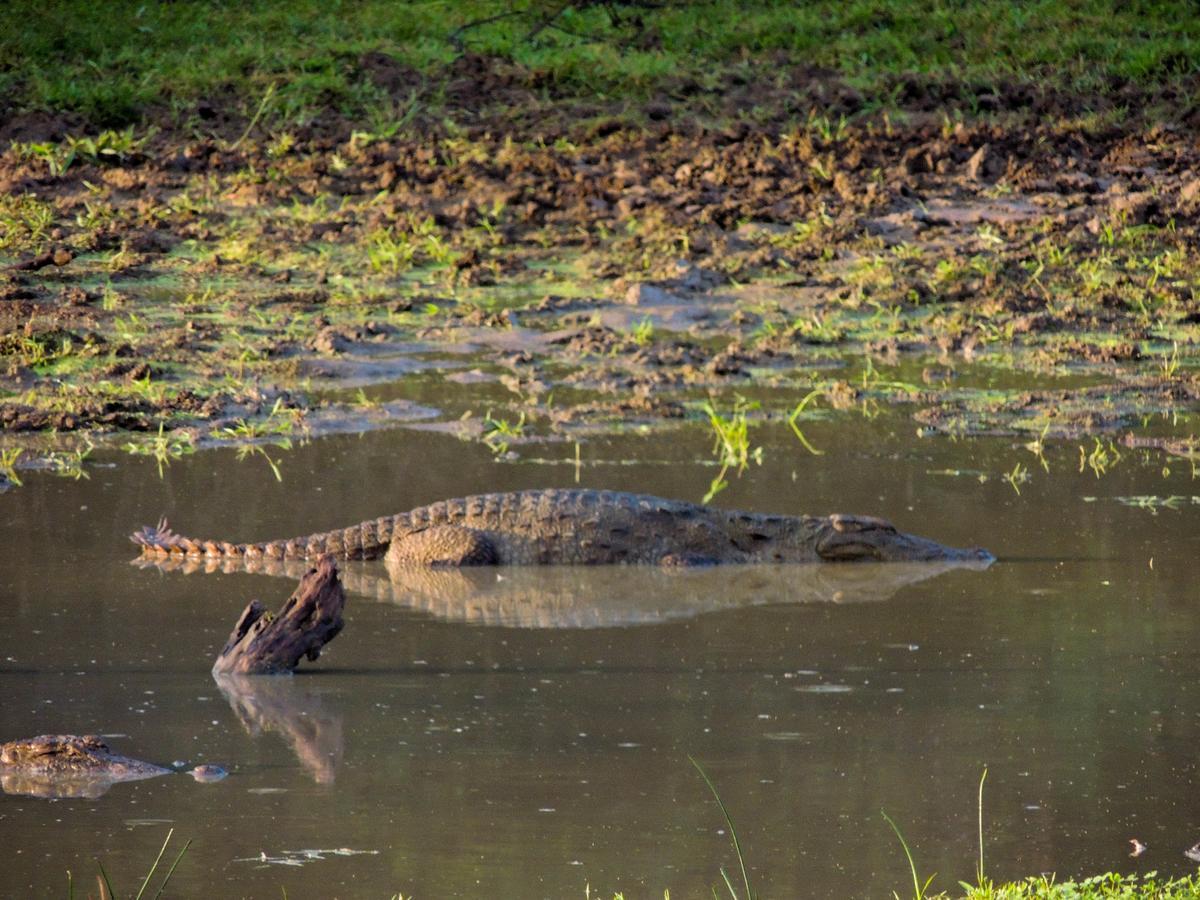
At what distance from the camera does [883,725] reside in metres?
5.84

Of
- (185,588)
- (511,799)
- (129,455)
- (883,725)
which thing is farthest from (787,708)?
(129,455)

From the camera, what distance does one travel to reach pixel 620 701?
19.8 ft

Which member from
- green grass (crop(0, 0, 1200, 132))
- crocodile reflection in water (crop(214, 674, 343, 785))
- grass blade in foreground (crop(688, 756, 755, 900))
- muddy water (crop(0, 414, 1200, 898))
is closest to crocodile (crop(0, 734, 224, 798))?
muddy water (crop(0, 414, 1200, 898))

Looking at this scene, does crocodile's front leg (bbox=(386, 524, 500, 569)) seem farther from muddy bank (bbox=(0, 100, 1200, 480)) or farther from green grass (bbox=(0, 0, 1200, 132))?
green grass (bbox=(0, 0, 1200, 132))

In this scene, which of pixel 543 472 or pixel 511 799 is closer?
pixel 511 799

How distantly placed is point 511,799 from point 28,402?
5388mm

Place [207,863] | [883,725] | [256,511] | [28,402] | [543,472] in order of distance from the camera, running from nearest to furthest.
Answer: [207,863], [883,725], [256,511], [543,472], [28,402]

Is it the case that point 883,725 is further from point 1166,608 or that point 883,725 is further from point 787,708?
point 1166,608

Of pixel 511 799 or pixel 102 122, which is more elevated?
pixel 102 122

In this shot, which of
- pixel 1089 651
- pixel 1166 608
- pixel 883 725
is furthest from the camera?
pixel 1166 608

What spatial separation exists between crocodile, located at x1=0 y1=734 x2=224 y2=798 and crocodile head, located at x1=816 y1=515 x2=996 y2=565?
3.22 metres

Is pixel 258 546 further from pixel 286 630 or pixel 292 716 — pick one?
pixel 292 716

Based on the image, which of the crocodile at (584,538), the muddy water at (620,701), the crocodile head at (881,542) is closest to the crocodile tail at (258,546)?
the crocodile at (584,538)

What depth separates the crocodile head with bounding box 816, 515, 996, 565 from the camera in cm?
785
